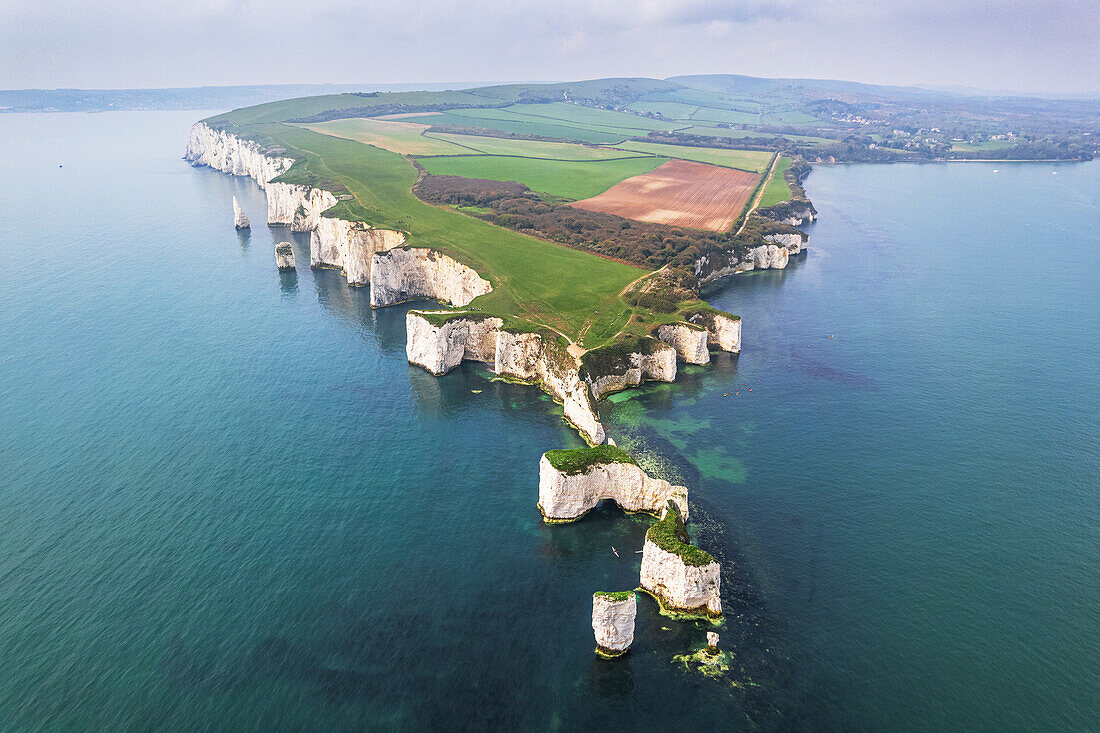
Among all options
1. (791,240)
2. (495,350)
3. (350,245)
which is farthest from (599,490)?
(791,240)

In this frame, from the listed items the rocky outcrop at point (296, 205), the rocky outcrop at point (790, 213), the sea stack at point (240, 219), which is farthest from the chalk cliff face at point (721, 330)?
the sea stack at point (240, 219)

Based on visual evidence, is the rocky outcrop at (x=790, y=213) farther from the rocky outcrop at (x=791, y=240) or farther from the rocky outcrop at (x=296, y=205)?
the rocky outcrop at (x=296, y=205)

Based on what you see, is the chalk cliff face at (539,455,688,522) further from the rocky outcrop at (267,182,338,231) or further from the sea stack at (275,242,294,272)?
the rocky outcrop at (267,182,338,231)

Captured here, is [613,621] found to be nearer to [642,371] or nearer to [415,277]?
[642,371]

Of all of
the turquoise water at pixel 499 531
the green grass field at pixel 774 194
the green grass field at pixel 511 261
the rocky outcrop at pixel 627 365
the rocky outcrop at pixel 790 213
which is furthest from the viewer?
the green grass field at pixel 774 194

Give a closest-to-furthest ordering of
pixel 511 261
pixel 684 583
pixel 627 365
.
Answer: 1. pixel 684 583
2. pixel 627 365
3. pixel 511 261

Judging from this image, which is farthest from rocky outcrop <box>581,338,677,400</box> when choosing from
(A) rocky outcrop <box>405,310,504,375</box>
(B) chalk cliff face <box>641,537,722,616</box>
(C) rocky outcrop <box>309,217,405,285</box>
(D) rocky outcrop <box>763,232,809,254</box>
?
(D) rocky outcrop <box>763,232,809,254</box>
